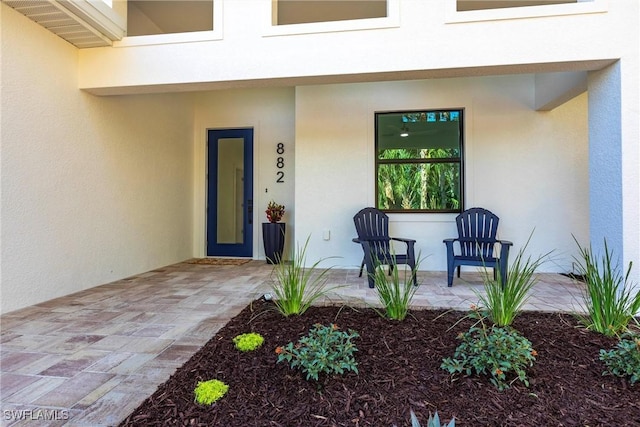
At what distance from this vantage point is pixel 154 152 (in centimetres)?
462

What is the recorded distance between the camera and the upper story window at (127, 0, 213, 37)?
4.31 m

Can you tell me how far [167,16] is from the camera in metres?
4.60

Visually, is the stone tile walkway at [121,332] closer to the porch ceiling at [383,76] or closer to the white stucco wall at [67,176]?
the white stucco wall at [67,176]

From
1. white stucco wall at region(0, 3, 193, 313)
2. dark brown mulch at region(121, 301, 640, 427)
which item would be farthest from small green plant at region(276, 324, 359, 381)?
white stucco wall at region(0, 3, 193, 313)

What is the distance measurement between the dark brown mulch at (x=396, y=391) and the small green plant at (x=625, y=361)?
0.04m

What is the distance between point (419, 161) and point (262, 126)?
276 cm

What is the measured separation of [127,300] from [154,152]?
240 centimetres

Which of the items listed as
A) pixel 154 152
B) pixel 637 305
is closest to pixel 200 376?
pixel 637 305

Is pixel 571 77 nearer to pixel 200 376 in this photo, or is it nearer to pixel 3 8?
pixel 200 376

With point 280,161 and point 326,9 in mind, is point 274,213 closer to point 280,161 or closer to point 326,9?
point 280,161

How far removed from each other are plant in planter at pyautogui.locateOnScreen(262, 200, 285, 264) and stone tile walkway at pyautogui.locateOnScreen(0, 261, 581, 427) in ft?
3.43

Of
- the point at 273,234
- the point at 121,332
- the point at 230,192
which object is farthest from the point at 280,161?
the point at 121,332

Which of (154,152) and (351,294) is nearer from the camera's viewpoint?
(351,294)

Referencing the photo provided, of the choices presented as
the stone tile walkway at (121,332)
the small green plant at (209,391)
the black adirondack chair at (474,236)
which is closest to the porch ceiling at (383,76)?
the black adirondack chair at (474,236)
